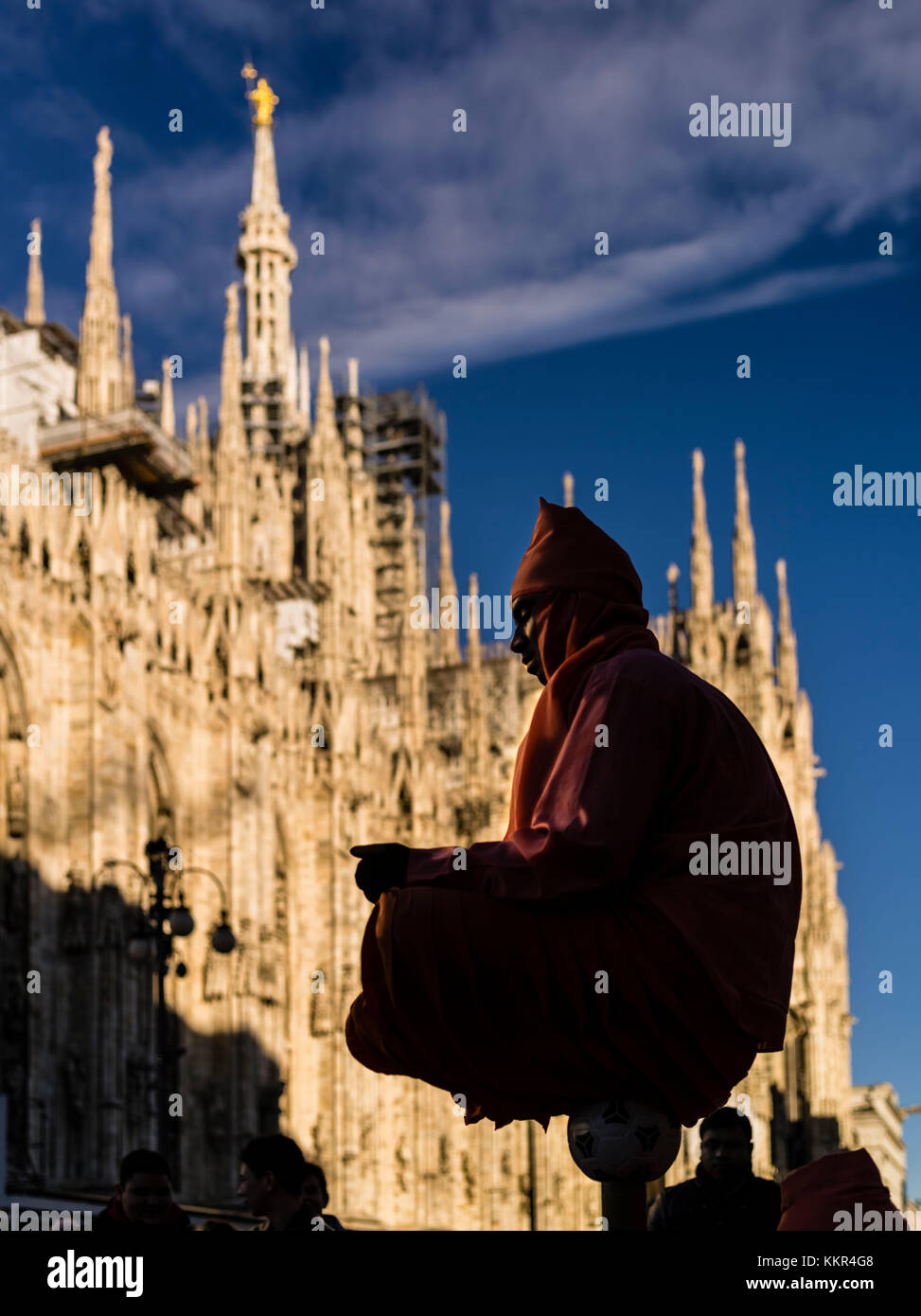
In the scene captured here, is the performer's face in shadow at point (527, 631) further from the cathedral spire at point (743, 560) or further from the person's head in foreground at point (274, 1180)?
the cathedral spire at point (743, 560)

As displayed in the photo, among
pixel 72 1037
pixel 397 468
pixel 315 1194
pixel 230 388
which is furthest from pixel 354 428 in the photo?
pixel 315 1194

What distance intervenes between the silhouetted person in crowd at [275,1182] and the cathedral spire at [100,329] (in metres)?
31.2

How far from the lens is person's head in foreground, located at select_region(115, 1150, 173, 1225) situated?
682 cm

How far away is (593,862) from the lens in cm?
375

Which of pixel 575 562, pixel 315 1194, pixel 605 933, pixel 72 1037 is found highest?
pixel 575 562

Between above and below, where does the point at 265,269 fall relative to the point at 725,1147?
above

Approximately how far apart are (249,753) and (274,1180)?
32.4 metres

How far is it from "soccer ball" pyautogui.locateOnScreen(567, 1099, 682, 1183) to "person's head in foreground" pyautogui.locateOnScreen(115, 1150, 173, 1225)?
3.39 m

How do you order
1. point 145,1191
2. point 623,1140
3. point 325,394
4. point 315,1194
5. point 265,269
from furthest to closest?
point 265,269 < point 325,394 < point 315,1194 < point 145,1191 < point 623,1140

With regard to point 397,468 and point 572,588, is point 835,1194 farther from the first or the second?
point 397,468

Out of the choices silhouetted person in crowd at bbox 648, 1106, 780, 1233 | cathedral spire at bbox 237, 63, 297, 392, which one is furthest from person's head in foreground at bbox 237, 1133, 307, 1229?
cathedral spire at bbox 237, 63, 297, 392

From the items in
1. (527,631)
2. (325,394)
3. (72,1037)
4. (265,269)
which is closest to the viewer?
(527,631)

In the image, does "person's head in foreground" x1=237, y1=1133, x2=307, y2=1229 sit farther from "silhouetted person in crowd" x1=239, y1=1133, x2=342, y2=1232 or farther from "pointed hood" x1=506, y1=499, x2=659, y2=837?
"pointed hood" x1=506, y1=499, x2=659, y2=837

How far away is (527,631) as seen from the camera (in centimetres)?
444
